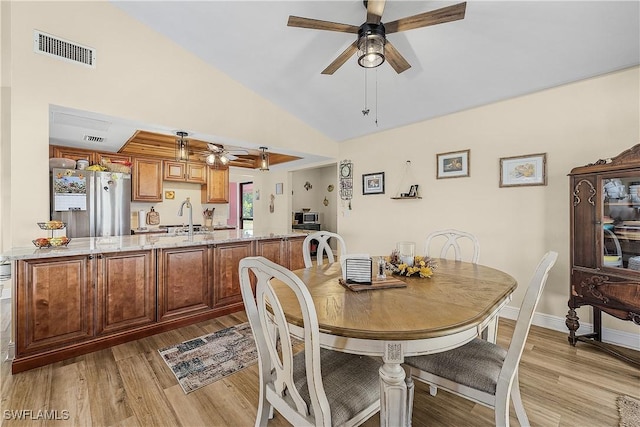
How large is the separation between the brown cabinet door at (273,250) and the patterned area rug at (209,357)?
101 cm

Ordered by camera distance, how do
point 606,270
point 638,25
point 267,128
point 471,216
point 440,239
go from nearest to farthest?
1. point 638,25
2. point 606,270
3. point 471,216
4. point 440,239
5. point 267,128

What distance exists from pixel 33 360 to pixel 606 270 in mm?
4401

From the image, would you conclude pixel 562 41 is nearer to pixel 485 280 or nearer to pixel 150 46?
pixel 485 280

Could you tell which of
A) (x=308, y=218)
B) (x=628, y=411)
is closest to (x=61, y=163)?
(x=308, y=218)

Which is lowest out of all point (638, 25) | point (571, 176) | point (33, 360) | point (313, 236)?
point (33, 360)

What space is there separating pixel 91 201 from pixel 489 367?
4.82m

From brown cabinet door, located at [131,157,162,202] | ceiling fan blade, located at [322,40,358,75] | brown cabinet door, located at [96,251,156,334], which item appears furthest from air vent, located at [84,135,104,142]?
ceiling fan blade, located at [322,40,358,75]

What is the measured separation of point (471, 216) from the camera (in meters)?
3.27

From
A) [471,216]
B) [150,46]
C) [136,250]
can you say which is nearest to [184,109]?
[150,46]

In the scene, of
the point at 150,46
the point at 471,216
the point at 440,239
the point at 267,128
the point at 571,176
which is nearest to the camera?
the point at 571,176

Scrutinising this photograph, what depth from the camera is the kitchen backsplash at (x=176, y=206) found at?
16.6 ft

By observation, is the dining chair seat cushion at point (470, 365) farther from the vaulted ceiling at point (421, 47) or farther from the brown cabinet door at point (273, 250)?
the brown cabinet door at point (273, 250)

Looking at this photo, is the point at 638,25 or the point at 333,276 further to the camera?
the point at 638,25

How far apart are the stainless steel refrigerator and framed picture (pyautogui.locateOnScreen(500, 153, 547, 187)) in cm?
508
